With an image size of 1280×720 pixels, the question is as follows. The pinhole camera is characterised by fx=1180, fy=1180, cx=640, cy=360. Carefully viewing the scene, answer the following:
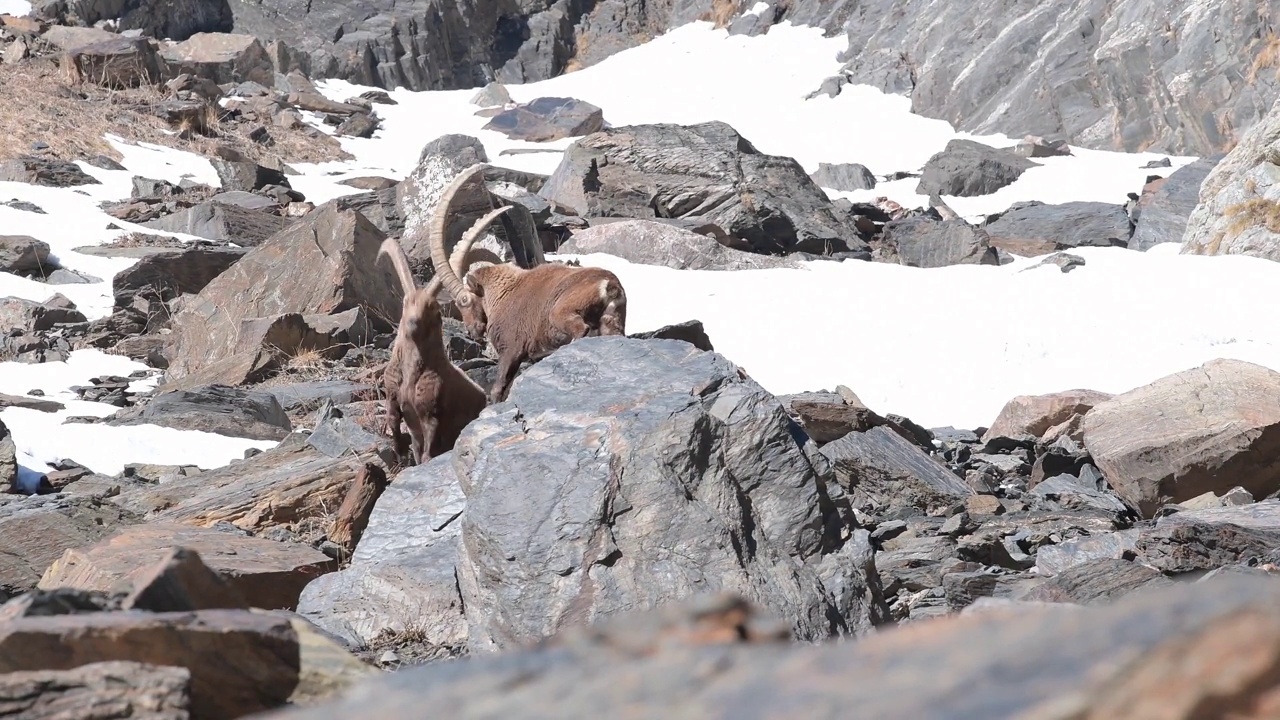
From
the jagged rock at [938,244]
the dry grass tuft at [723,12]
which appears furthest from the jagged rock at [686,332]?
the dry grass tuft at [723,12]

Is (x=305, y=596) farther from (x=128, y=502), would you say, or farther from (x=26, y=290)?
(x=26, y=290)

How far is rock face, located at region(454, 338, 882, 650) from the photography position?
484 centimetres

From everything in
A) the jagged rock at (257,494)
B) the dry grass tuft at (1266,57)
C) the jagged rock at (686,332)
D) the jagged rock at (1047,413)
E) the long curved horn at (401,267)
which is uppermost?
the dry grass tuft at (1266,57)

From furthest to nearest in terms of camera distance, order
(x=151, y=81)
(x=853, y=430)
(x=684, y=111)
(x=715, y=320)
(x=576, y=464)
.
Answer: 1. (x=684, y=111)
2. (x=151, y=81)
3. (x=715, y=320)
4. (x=853, y=430)
5. (x=576, y=464)

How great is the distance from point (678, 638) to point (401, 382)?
5.87 m

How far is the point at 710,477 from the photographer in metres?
5.27

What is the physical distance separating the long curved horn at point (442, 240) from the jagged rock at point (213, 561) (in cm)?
293

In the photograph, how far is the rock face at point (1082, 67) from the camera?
73.3 feet

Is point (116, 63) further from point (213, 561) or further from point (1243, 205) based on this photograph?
point (213, 561)

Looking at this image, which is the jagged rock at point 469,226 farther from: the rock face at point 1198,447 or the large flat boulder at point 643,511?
the large flat boulder at point 643,511

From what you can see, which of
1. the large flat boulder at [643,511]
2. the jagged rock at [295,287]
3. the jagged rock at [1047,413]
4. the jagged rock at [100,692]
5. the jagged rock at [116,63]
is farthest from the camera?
the jagged rock at [116,63]

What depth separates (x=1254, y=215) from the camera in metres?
14.8

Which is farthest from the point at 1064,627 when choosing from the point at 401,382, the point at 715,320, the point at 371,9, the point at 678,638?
the point at 371,9

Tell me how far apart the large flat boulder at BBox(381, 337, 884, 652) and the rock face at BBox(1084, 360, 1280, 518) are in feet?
11.5
